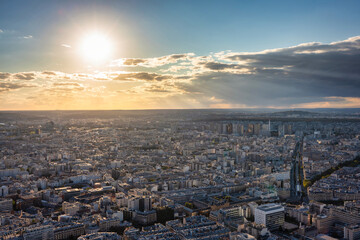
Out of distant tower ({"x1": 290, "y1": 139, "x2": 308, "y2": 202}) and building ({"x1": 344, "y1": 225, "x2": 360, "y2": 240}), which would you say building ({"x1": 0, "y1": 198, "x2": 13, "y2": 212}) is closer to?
distant tower ({"x1": 290, "y1": 139, "x2": 308, "y2": 202})

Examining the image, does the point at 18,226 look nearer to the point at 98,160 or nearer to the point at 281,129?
→ the point at 98,160

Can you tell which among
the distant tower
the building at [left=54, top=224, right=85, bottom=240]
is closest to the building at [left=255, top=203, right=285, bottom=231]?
the distant tower

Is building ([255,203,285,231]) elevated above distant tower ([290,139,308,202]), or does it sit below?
above

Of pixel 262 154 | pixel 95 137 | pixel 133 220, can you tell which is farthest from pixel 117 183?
pixel 95 137

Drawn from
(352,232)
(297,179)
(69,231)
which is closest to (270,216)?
(352,232)

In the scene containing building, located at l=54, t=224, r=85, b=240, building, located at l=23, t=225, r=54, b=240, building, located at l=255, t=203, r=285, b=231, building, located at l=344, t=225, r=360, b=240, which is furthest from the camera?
building, located at l=255, t=203, r=285, b=231

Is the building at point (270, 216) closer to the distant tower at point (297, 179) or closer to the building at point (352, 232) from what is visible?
the building at point (352, 232)

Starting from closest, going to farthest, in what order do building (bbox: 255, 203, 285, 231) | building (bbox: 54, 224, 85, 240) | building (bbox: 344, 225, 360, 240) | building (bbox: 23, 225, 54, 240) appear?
1. building (bbox: 23, 225, 54, 240)
2. building (bbox: 344, 225, 360, 240)
3. building (bbox: 54, 224, 85, 240)
4. building (bbox: 255, 203, 285, 231)

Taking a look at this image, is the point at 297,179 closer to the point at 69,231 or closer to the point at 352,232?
the point at 352,232
